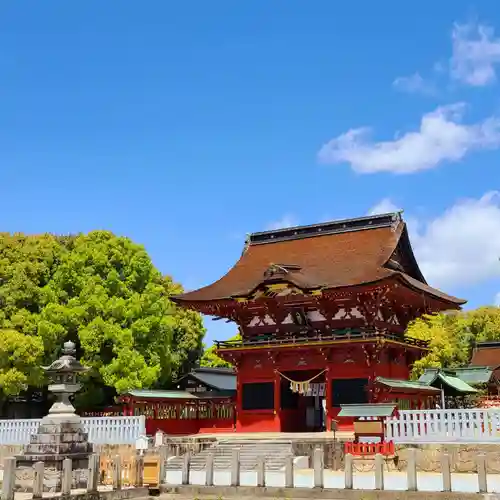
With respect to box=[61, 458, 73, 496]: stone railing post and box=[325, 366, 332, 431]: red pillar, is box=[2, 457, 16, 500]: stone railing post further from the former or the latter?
box=[325, 366, 332, 431]: red pillar

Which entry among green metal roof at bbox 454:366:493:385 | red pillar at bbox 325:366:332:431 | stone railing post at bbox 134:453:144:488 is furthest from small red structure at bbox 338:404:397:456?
green metal roof at bbox 454:366:493:385

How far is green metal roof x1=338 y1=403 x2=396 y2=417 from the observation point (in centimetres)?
2281

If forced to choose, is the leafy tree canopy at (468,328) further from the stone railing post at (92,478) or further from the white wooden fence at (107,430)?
the stone railing post at (92,478)

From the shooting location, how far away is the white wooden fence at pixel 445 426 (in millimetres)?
21891

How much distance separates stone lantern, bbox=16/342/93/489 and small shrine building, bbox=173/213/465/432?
36.4ft

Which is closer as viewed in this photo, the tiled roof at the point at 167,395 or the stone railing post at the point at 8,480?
the stone railing post at the point at 8,480

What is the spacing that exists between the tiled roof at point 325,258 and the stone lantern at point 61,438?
1115cm

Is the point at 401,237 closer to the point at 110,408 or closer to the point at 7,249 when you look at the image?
the point at 110,408

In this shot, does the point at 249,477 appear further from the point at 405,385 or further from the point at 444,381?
the point at 444,381

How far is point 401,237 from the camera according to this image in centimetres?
3397

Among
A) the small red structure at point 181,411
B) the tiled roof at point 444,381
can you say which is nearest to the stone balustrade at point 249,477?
the tiled roof at point 444,381

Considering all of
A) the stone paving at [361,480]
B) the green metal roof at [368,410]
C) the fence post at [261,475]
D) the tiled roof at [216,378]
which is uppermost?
the tiled roof at [216,378]

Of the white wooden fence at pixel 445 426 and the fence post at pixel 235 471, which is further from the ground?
the white wooden fence at pixel 445 426

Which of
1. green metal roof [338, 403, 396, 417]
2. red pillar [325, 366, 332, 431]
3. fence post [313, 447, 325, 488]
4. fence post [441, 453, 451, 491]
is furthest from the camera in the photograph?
red pillar [325, 366, 332, 431]
